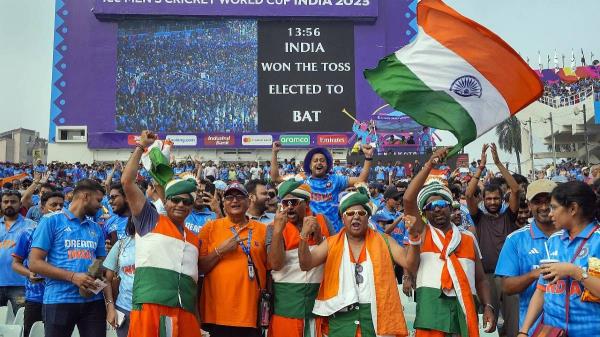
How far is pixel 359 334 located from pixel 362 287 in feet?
1.02

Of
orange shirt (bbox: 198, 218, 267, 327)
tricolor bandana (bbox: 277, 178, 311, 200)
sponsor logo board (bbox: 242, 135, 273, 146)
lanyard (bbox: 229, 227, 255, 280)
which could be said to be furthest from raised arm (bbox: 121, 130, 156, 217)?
sponsor logo board (bbox: 242, 135, 273, 146)

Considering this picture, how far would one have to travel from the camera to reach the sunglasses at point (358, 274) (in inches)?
162

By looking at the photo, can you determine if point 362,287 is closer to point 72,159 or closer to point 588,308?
point 588,308

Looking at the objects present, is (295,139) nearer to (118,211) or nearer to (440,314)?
(118,211)

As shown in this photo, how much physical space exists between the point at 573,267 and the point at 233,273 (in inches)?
88.7

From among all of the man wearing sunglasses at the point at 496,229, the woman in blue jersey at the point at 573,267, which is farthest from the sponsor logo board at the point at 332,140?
the woman in blue jersey at the point at 573,267

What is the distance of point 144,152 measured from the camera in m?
4.33

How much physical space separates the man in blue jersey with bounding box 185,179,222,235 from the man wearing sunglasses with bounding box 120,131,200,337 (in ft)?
5.54

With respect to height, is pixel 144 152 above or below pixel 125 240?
above

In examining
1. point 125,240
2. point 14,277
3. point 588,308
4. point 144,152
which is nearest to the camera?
point 588,308

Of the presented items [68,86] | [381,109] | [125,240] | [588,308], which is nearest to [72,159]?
[68,86]

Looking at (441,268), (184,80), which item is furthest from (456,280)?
(184,80)

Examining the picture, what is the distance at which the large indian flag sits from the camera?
4824mm

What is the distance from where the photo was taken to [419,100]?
16.3 ft
